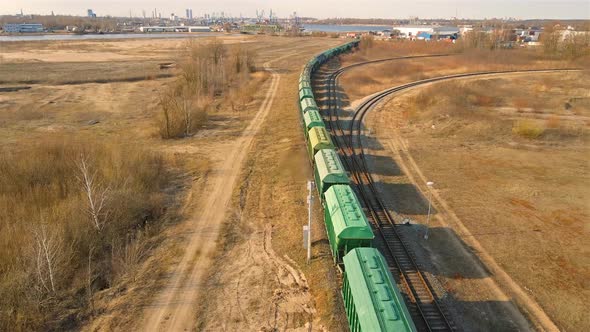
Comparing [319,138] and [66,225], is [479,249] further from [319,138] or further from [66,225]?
[66,225]

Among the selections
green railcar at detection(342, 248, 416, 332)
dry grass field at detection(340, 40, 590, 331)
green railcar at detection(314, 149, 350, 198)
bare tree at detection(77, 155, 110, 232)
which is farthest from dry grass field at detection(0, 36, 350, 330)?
dry grass field at detection(340, 40, 590, 331)

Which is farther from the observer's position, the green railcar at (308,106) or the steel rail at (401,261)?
the green railcar at (308,106)

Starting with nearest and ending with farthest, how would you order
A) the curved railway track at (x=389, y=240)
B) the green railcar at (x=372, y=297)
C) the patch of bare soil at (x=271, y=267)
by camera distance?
the green railcar at (x=372, y=297) → the patch of bare soil at (x=271, y=267) → the curved railway track at (x=389, y=240)

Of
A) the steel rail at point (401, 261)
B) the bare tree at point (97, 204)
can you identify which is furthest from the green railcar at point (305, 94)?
the bare tree at point (97, 204)

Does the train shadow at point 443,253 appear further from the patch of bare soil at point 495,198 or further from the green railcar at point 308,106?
the green railcar at point 308,106

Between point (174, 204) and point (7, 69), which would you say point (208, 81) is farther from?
point (7, 69)

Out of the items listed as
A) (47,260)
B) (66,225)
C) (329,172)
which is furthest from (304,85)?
(47,260)

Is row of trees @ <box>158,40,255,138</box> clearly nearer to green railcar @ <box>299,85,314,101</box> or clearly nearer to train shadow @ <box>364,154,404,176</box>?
green railcar @ <box>299,85,314,101</box>
